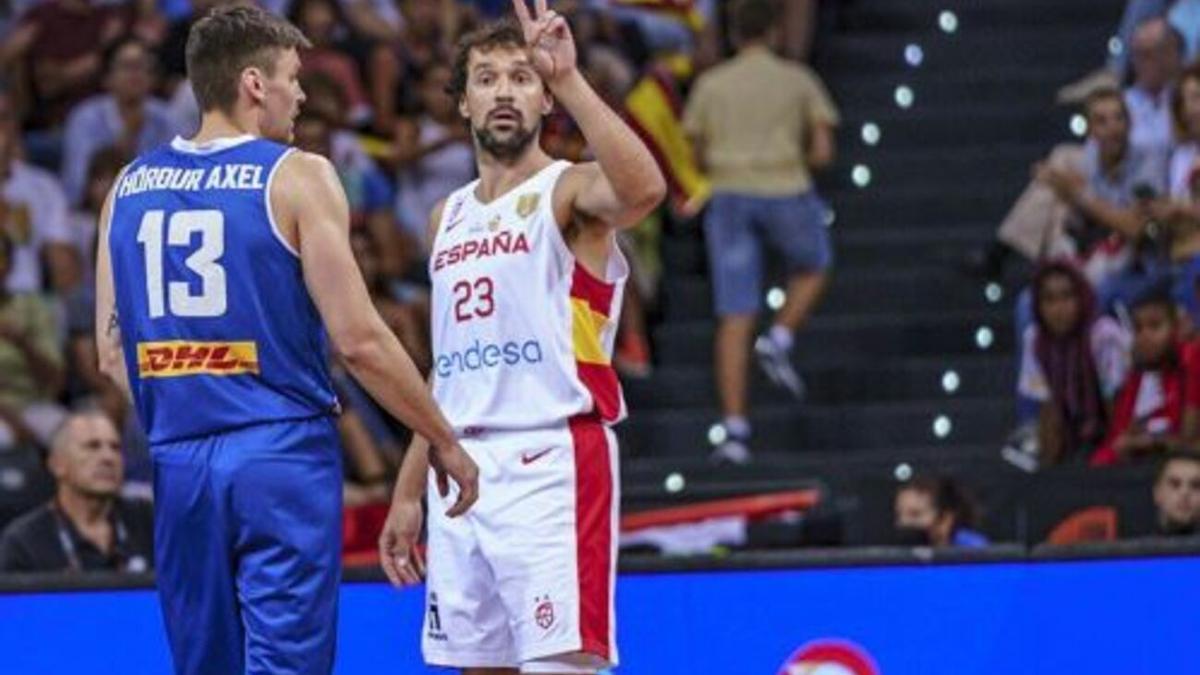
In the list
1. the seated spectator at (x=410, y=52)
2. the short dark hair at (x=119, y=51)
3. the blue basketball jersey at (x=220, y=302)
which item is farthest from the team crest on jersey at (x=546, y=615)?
the short dark hair at (x=119, y=51)

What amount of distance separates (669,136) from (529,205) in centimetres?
749

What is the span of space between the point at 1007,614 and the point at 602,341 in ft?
7.33

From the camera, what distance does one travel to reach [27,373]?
16969 mm

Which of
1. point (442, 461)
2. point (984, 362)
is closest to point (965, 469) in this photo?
point (984, 362)

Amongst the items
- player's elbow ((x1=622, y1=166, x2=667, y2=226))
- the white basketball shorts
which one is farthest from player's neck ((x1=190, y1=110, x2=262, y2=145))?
the white basketball shorts

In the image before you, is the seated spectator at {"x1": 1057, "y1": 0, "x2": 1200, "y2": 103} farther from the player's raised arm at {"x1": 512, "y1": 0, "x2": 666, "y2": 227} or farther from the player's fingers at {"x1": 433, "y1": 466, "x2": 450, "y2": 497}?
the player's fingers at {"x1": 433, "y1": 466, "x2": 450, "y2": 497}

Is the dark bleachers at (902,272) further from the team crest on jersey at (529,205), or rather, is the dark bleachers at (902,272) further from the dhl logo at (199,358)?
the dhl logo at (199,358)

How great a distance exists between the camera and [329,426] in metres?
9.88

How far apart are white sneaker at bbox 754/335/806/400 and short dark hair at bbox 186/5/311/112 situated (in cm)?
771

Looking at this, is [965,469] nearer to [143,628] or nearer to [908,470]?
[908,470]

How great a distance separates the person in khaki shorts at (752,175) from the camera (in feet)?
56.2

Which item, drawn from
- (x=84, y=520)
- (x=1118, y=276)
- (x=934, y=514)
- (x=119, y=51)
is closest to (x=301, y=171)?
(x=84, y=520)

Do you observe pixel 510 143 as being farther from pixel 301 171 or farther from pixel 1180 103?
pixel 1180 103

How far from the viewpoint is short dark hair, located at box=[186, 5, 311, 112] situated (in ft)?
32.3
